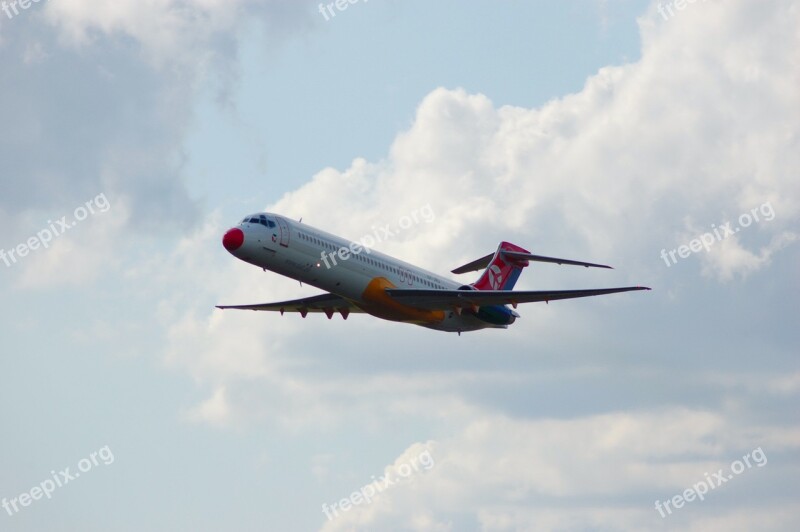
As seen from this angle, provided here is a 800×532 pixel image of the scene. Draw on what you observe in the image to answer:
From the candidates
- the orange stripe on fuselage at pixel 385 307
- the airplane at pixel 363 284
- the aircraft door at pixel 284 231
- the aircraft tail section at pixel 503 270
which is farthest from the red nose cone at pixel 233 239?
the aircraft tail section at pixel 503 270

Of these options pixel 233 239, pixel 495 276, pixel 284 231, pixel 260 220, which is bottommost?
pixel 233 239

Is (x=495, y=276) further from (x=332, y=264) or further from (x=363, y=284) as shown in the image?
→ (x=332, y=264)

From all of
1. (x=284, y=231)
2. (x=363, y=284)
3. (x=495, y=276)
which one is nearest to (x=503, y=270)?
(x=495, y=276)

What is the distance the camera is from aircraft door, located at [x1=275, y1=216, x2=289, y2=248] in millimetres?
59969

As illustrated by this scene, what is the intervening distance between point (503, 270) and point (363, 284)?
49.8 ft

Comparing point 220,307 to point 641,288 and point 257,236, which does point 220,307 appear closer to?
point 257,236

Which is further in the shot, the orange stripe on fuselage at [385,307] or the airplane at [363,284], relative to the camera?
the orange stripe on fuselage at [385,307]

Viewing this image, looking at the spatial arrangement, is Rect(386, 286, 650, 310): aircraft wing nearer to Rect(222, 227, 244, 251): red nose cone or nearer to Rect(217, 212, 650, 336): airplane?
Rect(217, 212, 650, 336): airplane

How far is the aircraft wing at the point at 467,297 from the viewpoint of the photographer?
63188 mm

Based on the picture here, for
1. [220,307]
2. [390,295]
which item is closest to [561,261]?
[390,295]

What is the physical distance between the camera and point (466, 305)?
2611 inches

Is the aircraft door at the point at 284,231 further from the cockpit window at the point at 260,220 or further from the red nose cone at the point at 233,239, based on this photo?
the red nose cone at the point at 233,239

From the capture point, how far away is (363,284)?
6319 centimetres

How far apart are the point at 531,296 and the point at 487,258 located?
12.6 metres
